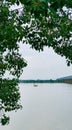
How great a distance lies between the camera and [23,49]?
9.76 metres

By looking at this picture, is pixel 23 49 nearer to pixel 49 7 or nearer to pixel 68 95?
pixel 68 95

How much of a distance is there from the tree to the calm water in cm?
378

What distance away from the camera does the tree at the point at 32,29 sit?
500 cm

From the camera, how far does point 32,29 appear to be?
5719 mm

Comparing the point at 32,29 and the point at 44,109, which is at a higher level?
the point at 32,29

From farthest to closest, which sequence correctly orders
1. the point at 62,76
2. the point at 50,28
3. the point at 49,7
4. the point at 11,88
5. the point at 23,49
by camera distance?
the point at 62,76, the point at 23,49, the point at 11,88, the point at 50,28, the point at 49,7

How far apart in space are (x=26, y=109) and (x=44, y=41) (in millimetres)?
4630

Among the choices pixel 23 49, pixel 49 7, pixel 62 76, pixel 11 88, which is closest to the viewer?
pixel 49 7

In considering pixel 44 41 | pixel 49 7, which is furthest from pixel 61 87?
pixel 49 7

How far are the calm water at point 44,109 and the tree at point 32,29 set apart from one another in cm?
378

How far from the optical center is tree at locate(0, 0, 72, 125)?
16.4 ft

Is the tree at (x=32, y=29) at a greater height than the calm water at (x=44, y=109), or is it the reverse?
the tree at (x=32, y=29)

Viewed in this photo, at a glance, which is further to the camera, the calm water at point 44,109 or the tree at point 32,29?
the calm water at point 44,109

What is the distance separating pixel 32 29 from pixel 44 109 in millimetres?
4874
